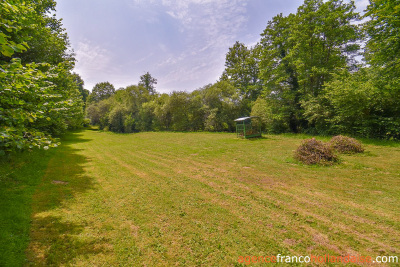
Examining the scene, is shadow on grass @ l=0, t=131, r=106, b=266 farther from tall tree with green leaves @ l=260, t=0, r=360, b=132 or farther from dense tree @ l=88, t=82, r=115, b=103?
dense tree @ l=88, t=82, r=115, b=103

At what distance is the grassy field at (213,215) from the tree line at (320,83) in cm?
768

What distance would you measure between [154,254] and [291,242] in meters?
2.75

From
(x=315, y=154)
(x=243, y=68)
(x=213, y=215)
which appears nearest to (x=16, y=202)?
(x=213, y=215)

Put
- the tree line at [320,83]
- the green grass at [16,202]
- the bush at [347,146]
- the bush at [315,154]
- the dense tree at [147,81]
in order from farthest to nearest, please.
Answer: the dense tree at [147,81] < the tree line at [320,83] < the bush at [347,146] < the bush at [315,154] < the green grass at [16,202]

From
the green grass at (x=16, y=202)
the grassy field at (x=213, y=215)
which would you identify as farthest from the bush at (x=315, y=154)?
the green grass at (x=16, y=202)

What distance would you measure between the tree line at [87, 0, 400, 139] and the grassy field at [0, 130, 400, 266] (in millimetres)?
7679

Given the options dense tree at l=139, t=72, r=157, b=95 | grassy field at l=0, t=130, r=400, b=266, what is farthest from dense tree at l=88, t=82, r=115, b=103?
grassy field at l=0, t=130, r=400, b=266

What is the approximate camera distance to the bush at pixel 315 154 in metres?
7.95

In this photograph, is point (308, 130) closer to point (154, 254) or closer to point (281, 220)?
point (281, 220)

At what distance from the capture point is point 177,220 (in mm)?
3998

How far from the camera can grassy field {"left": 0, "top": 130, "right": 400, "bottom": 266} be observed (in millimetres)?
2992

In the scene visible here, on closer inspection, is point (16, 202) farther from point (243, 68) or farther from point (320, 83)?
point (243, 68)

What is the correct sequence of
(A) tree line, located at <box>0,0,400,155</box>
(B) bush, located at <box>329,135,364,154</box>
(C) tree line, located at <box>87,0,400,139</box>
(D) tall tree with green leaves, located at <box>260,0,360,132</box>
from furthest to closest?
(D) tall tree with green leaves, located at <box>260,0,360,132</box>
(C) tree line, located at <box>87,0,400,139</box>
(B) bush, located at <box>329,135,364,154</box>
(A) tree line, located at <box>0,0,400,155</box>

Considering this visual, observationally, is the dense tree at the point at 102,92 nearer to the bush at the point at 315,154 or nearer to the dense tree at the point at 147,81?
the dense tree at the point at 147,81
